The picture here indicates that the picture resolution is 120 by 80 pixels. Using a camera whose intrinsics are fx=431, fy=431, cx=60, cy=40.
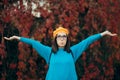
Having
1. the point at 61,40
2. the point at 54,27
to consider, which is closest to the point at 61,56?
the point at 61,40

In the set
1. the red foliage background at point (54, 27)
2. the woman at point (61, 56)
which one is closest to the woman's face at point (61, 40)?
the woman at point (61, 56)

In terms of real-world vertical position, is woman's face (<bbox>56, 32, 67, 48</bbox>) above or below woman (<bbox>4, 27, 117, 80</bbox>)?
above

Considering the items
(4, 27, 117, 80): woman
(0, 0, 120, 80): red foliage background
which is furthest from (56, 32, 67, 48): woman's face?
(0, 0, 120, 80): red foliage background

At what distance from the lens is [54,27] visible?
8008mm

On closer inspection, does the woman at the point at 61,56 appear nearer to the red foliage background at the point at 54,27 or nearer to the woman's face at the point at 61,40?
the woman's face at the point at 61,40

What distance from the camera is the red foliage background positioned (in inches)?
A: 313

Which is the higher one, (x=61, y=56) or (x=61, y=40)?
(x=61, y=40)

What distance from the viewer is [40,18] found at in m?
8.16

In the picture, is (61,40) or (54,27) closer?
(61,40)

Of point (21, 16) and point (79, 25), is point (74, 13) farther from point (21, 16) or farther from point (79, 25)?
point (21, 16)

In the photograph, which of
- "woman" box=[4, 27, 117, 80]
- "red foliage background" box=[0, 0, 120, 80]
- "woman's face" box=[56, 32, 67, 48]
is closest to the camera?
"woman" box=[4, 27, 117, 80]

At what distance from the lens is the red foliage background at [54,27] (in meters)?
7.96

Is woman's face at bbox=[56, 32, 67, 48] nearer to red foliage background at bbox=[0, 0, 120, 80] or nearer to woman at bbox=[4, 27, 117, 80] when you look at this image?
woman at bbox=[4, 27, 117, 80]

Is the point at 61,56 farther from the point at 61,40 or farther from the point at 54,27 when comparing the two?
the point at 54,27
